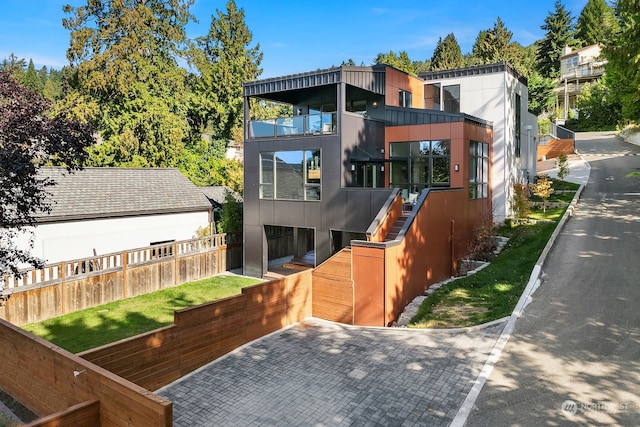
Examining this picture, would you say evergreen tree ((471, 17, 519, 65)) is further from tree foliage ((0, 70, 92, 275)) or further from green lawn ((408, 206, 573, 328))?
tree foliage ((0, 70, 92, 275))

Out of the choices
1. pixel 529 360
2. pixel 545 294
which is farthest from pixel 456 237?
pixel 529 360

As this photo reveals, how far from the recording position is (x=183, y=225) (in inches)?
749

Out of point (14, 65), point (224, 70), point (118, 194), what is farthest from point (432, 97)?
point (224, 70)

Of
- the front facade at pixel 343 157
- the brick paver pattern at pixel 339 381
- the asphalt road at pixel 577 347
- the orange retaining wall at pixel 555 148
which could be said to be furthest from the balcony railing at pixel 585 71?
the brick paver pattern at pixel 339 381

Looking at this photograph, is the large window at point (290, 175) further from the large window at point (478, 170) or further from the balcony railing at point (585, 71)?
the balcony railing at point (585, 71)

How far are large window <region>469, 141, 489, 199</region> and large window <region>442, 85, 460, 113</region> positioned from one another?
11.5ft

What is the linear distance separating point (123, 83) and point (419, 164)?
896 inches

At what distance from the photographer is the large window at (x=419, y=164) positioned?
16.4 meters

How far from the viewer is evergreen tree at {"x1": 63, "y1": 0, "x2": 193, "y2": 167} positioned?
29375 millimetres

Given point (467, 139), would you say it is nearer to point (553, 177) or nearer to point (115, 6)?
point (553, 177)

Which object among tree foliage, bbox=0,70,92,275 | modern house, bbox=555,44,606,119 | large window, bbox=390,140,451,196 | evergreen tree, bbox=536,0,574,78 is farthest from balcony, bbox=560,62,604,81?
tree foliage, bbox=0,70,92,275

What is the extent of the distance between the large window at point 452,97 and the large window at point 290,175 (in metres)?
9.10

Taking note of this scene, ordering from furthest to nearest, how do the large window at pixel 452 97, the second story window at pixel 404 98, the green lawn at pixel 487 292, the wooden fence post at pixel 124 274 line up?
the large window at pixel 452 97 → the second story window at pixel 404 98 → the wooden fence post at pixel 124 274 → the green lawn at pixel 487 292

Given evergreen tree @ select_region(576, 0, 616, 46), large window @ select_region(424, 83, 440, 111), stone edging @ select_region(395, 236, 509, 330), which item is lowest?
stone edging @ select_region(395, 236, 509, 330)
